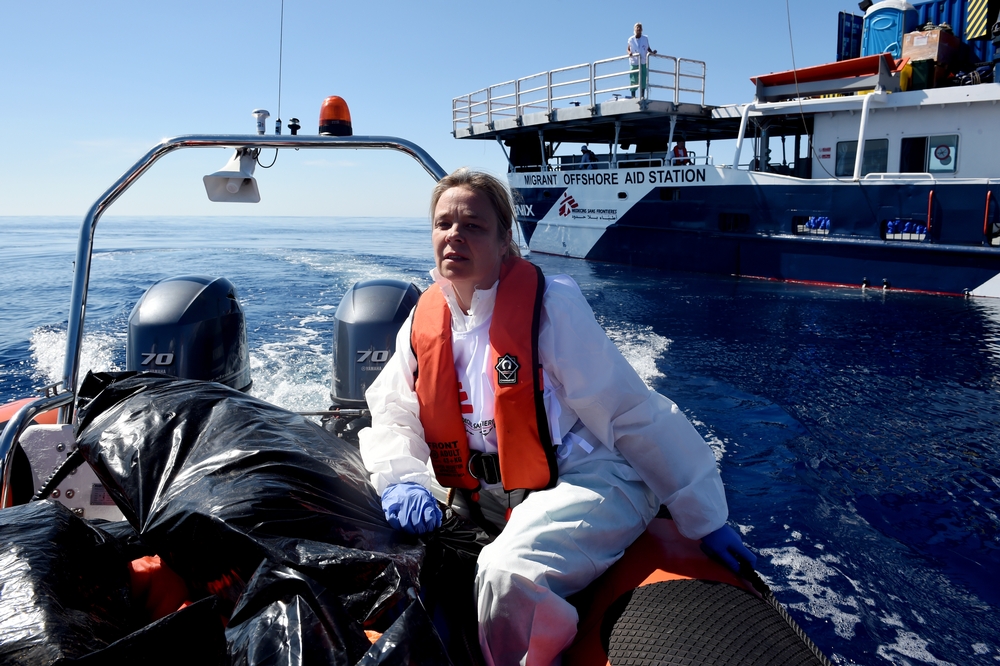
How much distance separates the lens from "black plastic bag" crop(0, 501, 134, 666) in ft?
3.63

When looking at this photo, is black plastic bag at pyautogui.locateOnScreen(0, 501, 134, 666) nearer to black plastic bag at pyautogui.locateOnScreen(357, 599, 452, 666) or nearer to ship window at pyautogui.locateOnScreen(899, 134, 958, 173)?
black plastic bag at pyautogui.locateOnScreen(357, 599, 452, 666)

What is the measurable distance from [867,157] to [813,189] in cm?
113

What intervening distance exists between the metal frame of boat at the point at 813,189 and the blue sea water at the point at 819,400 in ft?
2.42

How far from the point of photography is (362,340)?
3.48m

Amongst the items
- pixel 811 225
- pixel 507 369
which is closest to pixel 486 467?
pixel 507 369

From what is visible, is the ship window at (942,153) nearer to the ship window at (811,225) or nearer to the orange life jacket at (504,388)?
the ship window at (811,225)

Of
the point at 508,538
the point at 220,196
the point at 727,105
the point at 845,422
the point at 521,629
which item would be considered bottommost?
the point at 845,422

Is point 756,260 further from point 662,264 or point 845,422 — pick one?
point 845,422

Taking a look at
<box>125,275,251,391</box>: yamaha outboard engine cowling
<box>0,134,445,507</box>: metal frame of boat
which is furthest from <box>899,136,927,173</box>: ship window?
<box>125,275,251,391</box>: yamaha outboard engine cowling

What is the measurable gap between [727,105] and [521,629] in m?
15.0

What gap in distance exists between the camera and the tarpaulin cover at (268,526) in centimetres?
116

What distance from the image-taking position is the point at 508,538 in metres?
1.53

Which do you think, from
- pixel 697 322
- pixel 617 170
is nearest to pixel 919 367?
pixel 697 322

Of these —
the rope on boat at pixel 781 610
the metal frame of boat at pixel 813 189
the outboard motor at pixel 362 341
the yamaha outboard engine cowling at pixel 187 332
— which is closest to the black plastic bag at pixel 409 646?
the rope on boat at pixel 781 610
